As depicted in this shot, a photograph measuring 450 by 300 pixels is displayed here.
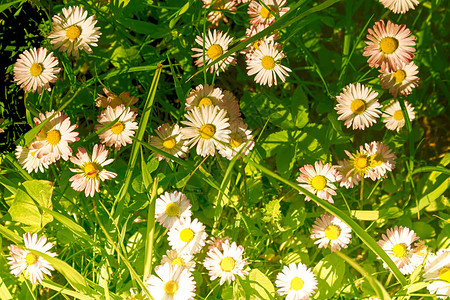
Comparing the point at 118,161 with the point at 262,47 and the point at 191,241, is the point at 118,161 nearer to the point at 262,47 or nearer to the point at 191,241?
the point at 191,241

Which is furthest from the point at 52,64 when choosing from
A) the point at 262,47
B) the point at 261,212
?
the point at 261,212

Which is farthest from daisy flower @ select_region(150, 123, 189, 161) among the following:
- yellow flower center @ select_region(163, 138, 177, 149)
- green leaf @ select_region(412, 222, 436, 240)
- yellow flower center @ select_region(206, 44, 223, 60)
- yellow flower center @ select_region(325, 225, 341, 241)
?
green leaf @ select_region(412, 222, 436, 240)

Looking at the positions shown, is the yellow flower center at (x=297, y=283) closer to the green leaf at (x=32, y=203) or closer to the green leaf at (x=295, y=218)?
the green leaf at (x=295, y=218)

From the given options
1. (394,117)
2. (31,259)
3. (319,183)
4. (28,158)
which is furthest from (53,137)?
(394,117)

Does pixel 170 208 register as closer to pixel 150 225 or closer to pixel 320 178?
pixel 150 225

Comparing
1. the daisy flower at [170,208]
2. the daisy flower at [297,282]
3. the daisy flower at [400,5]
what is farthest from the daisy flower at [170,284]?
the daisy flower at [400,5]

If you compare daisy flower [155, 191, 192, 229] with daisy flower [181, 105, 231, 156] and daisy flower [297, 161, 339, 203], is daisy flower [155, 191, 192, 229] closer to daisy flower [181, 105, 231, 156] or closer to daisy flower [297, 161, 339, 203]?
daisy flower [181, 105, 231, 156]
